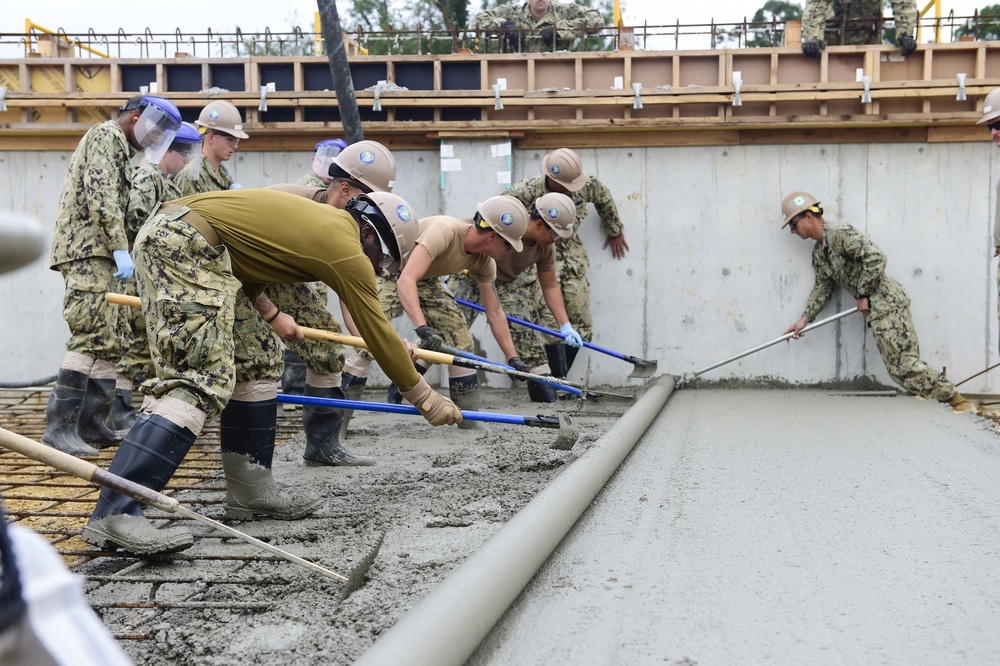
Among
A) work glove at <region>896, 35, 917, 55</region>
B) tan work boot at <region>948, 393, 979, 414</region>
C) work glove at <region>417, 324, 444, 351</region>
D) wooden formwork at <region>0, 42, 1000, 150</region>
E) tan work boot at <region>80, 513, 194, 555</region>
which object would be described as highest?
work glove at <region>896, 35, 917, 55</region>

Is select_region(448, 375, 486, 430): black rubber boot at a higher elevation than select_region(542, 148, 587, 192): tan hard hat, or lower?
lower

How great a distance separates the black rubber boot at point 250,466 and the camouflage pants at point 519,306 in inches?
128

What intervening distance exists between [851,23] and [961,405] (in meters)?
3.55

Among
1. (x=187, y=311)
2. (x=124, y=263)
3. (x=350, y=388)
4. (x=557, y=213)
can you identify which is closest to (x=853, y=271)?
(x=557, y=213)

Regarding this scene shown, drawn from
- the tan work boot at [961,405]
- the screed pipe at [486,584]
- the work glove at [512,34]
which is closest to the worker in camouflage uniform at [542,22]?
the work glove at [512,34]

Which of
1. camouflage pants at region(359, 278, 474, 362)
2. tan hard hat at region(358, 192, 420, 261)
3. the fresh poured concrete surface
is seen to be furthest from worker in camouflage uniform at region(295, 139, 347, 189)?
the fresh poured concrete surface

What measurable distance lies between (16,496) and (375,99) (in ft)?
15.6

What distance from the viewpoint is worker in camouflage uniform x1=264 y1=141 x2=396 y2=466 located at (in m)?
4.06

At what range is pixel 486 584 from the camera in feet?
7.20

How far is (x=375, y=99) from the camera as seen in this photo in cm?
766

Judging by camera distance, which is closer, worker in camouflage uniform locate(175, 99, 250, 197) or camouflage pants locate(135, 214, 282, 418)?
camouflage pants locate(135, 214, 282, 418)

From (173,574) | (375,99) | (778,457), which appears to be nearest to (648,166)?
(375,99)

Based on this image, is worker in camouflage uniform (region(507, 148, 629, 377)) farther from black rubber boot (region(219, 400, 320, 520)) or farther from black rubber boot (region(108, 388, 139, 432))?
black rubber boot (region(219, 400, 320, 520))

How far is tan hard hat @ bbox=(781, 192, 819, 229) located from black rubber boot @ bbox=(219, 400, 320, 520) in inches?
203
